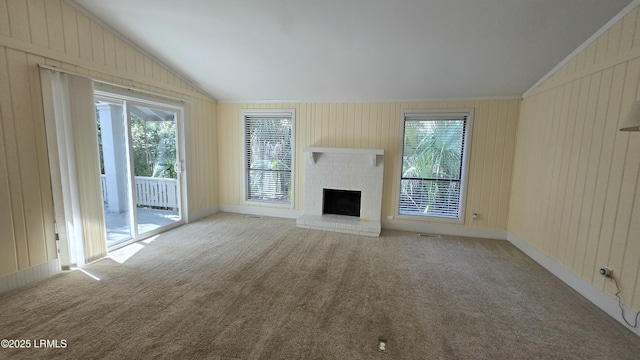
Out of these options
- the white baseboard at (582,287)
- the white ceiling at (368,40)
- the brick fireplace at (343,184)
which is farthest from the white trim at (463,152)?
the white baseboard at (582,287)

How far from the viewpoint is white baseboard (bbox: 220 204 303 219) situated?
18.1ft

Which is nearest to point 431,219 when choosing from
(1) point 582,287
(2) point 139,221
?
(1) point 582,287

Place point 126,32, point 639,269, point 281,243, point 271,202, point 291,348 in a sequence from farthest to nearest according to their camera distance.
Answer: point 271,202 → point 281,243 → point 126,32 → point 639,269 → point 291,348

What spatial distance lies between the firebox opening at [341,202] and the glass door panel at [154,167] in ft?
9.16

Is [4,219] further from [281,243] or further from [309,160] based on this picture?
[309,160]

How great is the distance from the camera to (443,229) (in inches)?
185

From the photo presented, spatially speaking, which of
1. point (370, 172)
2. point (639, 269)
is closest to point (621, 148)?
point (639, 269)

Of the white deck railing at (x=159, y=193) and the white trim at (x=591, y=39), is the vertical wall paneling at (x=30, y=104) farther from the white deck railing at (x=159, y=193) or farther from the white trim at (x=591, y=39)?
the white trim at (x=591, y=39)

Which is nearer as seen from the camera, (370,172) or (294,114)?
(370,172)

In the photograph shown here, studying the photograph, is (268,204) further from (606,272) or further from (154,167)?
(606,272)

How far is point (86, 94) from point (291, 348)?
361cm

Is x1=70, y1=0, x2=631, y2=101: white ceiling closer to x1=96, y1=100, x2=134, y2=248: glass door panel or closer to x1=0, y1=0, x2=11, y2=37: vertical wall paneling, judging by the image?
x1=0, y1=0, x2=11, y2=37: vertical wall paneling

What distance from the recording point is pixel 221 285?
9.25 ft

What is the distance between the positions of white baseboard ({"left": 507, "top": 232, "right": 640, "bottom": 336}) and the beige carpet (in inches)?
3.4
